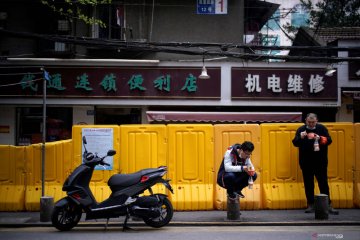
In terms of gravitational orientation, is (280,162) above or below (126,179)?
above

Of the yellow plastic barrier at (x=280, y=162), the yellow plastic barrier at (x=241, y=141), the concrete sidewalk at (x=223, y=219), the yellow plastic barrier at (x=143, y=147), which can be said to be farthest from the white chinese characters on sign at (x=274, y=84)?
the yellow plastic barrier at (x=143, y=147)

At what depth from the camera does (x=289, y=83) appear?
732 inches

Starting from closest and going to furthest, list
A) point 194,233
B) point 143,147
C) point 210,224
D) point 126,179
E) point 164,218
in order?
point 194,233 < point 126,179 < point 164,218 < point 210,224 < point 143,147

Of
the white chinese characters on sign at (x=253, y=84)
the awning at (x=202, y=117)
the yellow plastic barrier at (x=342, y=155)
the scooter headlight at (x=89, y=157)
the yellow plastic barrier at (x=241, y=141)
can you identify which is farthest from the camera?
the white chinese characters on sign at (x=253, y=84)

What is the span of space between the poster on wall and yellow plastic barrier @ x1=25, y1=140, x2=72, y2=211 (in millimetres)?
477

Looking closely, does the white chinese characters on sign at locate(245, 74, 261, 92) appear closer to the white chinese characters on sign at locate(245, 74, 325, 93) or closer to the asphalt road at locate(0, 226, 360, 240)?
the white chinese characters on sign at locate(245, 74, 325, 93)

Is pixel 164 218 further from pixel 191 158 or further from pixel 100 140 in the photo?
pixel 100 140

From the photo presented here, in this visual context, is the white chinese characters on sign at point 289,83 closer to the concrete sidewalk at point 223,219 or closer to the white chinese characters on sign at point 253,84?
the white chinese characters on sign at point 253,84

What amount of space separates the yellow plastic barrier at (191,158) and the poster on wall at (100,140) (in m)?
1.33

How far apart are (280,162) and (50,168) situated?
525 centimetres

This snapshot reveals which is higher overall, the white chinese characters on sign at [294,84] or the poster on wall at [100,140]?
the white chinese characters on sign at [294,84]

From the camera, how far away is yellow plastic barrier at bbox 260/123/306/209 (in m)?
11.1

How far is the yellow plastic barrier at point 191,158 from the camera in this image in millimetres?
11078

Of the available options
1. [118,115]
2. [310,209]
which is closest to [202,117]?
[118,115]
